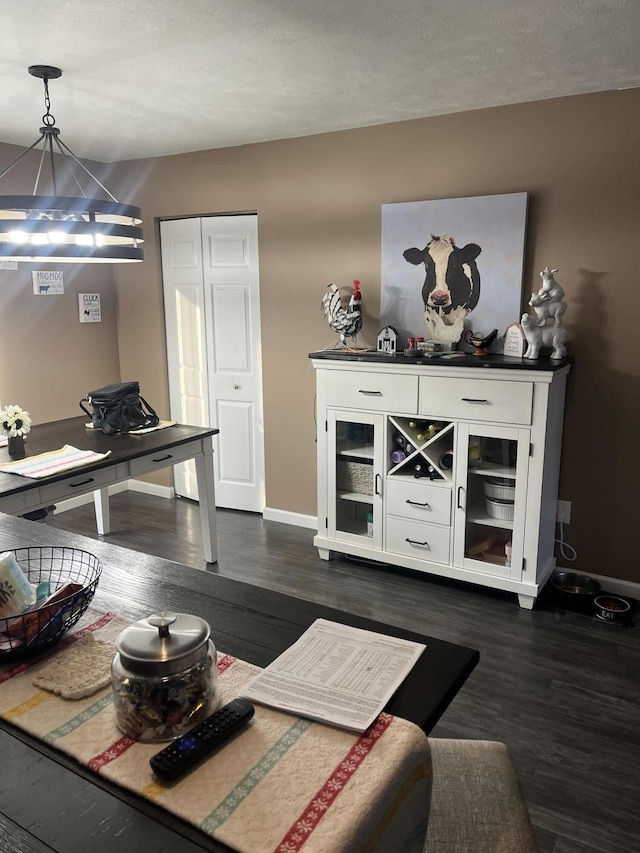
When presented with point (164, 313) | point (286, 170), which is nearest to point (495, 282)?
point (286, 170)

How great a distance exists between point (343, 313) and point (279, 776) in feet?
9.48

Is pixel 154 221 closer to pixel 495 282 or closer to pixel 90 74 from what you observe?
pixel 90 74

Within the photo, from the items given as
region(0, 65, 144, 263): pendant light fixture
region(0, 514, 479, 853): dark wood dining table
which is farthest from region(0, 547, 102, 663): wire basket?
region(0, 65, 144, 263): pendant light fixture

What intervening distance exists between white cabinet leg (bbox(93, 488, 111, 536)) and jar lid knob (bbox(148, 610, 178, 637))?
320cm

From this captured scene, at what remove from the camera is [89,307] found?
4.63 metres

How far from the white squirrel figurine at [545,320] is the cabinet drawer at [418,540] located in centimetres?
99

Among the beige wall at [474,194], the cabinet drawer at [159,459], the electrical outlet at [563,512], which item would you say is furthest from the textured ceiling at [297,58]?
the electrical outlet at [563,512]

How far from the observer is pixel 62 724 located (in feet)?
3.64

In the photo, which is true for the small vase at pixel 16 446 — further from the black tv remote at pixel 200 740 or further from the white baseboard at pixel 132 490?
the black tv remote at pixel 200 740

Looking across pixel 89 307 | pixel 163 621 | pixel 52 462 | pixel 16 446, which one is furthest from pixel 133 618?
pixel 89 307

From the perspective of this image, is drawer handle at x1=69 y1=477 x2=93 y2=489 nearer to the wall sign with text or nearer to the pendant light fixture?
the pendant light fixture

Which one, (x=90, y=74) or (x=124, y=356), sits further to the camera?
(x=124, y=356)

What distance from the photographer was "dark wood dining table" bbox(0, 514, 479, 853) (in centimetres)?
90

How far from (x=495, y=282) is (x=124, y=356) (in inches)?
111
